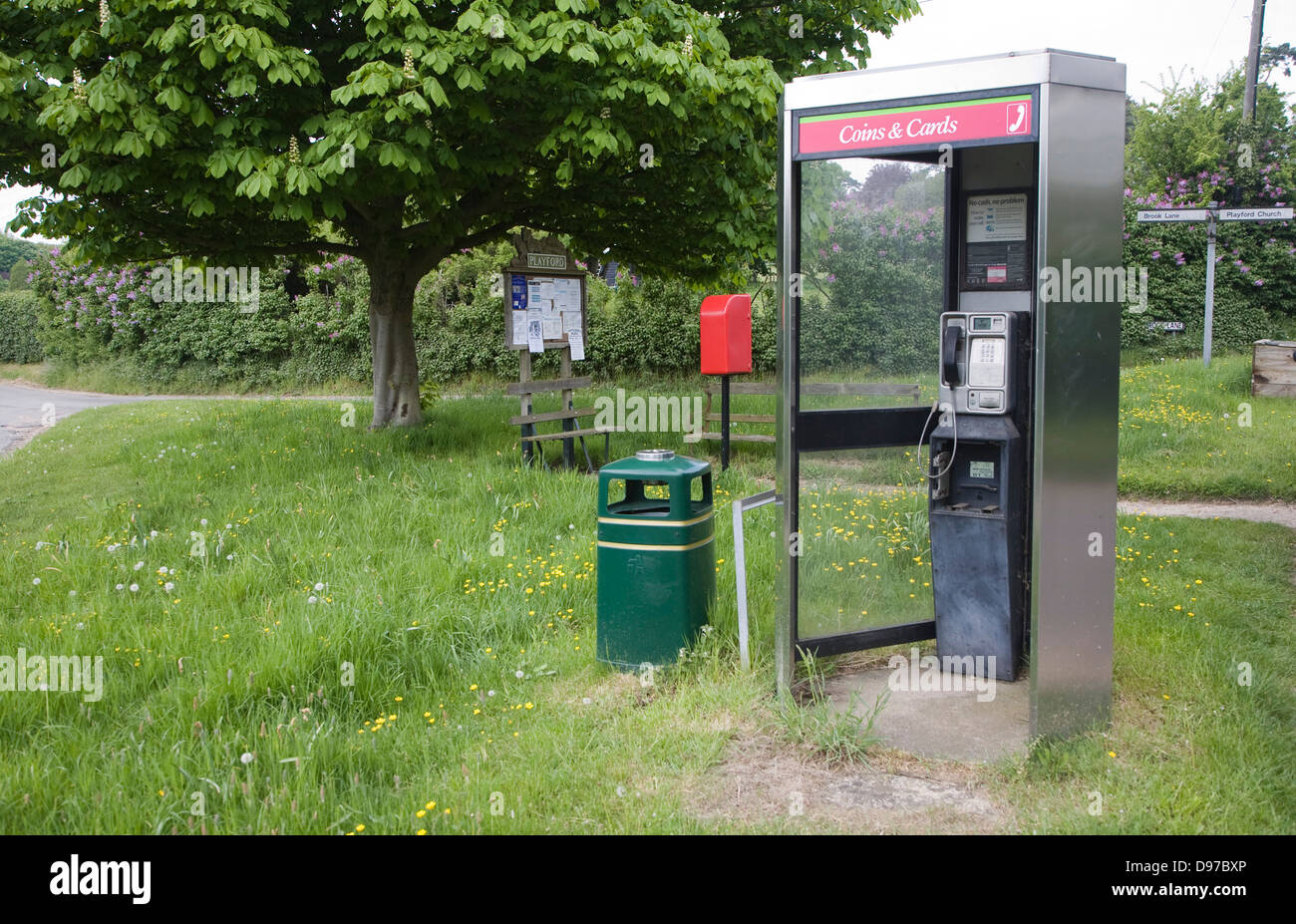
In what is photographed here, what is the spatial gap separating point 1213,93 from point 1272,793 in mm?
24792

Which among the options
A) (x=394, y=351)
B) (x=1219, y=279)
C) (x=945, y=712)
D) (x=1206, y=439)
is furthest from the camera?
(x=1219, y=279)

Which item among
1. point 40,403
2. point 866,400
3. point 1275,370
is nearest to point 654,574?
point 866,400

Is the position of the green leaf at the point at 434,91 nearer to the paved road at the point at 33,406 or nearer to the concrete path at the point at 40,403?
the concrete path at the point at 40,403

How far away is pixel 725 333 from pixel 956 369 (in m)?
4.77

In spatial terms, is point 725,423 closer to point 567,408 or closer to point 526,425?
point 567,408

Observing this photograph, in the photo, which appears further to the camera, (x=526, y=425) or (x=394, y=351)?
(x=394, y=351)

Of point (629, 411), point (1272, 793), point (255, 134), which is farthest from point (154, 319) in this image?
point (1272, 793)

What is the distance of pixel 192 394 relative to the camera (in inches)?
971

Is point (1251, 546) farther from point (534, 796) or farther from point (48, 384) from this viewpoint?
point (48, 384)

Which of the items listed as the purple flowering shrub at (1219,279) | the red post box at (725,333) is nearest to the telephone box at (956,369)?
the red post box at (725,333)

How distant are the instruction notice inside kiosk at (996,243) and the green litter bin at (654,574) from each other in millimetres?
1864

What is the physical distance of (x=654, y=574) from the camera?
5262 millimetres

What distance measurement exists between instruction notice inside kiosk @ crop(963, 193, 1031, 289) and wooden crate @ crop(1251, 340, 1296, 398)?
9963 millimetres

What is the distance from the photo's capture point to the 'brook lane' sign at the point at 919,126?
Result: 432 centimetres
